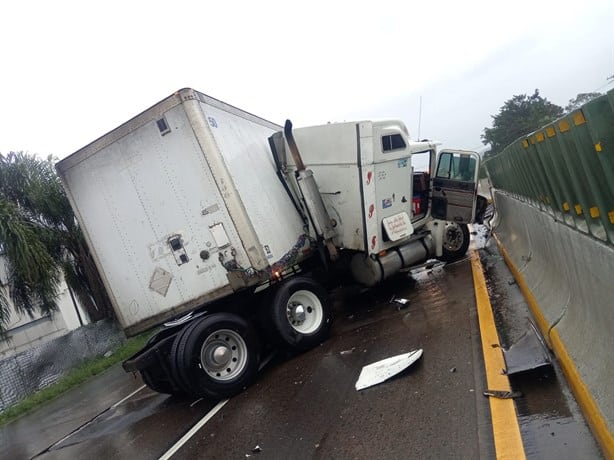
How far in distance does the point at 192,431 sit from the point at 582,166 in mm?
4618

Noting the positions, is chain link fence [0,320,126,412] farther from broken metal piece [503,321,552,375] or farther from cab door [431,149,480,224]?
broken metal piece [503,321,552,375]

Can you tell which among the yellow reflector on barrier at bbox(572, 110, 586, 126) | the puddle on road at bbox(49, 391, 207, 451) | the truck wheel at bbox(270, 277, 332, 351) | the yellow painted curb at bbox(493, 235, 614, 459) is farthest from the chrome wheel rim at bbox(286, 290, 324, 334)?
the yellow reflector on barrier at bbox(572, 110, 586, 126)

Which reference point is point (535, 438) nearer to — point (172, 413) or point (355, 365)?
point (355, 365)

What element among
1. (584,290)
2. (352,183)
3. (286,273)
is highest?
(352,183)

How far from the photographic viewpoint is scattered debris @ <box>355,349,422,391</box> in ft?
16.4

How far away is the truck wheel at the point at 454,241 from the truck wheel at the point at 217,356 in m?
5.39

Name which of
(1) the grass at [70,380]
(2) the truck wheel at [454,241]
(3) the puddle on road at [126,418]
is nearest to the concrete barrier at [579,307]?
(2) the truck wheel at [454,241]

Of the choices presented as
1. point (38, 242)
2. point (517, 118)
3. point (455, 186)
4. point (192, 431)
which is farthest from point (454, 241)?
point (517, 118)

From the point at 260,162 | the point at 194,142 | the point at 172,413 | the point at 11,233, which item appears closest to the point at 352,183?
the point at 260,162

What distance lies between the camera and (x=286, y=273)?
282 inches

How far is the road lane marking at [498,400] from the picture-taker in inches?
127

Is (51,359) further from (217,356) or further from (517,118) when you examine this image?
(517,118)

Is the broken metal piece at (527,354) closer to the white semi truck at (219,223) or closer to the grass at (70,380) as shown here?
the white semi truck at (219,223)

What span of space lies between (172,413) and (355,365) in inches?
102
